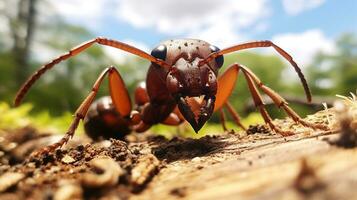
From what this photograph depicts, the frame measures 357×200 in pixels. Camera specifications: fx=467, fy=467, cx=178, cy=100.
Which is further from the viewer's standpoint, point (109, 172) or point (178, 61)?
point (178, 61)

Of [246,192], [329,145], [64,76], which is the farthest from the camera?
[64,76]

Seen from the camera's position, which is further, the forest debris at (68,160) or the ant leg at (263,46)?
the ant leg at (263,46)

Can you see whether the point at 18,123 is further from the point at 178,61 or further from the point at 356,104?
the point at 356,104

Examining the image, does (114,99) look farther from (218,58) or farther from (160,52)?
(218,58)

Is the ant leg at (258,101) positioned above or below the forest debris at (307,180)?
above

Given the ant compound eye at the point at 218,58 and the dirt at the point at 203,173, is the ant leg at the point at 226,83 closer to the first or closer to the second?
the ant compound eye at the point at 218,58

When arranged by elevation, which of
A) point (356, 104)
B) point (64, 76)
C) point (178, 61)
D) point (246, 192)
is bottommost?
point (246, 192)

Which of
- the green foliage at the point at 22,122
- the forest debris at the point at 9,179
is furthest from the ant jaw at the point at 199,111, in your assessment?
the green foliage at the point at 22,122

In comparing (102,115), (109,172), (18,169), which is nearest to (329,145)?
(109,172)
